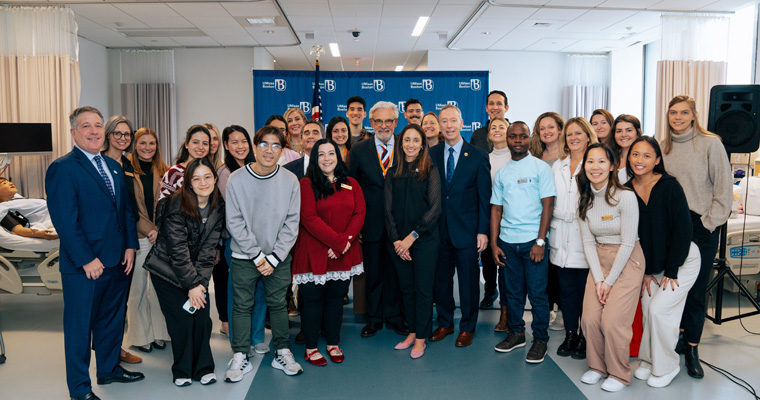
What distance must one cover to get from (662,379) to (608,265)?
78 centimetres

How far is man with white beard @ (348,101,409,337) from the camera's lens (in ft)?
12.0

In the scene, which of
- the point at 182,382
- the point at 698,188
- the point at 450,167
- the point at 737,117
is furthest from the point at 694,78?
the point at 182,382

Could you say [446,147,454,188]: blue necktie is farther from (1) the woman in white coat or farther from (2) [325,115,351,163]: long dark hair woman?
(2) [325,115,351,163]: long dark hair woman

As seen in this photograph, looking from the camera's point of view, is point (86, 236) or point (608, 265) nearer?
point (86, 236)

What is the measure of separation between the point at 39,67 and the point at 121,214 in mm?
5566

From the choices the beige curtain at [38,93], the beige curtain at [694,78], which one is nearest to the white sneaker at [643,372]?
the beige curtain at [694,78]

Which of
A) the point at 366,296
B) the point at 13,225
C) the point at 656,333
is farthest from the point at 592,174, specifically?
the point at 13,225

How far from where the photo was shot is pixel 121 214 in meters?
2.94

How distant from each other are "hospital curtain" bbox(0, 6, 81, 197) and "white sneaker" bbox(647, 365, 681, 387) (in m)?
7.66

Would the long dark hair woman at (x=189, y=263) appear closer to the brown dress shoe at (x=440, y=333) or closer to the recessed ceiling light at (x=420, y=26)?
the brown dress shoe at (x=440, y=333)

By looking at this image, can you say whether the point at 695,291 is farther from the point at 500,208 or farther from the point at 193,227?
the point at 193,227

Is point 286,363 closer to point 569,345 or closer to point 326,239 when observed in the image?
point 326,239

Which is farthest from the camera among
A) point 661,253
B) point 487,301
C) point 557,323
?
point 487,301

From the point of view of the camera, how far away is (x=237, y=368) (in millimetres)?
3135
